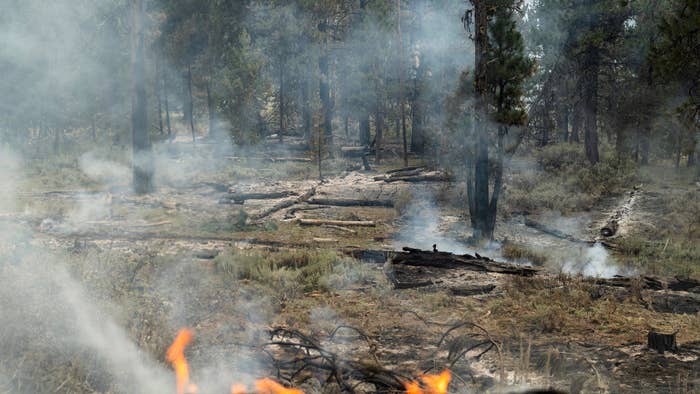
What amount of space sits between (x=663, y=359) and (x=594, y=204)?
40.7ft

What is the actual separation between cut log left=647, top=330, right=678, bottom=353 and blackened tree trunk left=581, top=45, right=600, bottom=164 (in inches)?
713

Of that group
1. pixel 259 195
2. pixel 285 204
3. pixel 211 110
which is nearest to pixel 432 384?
pixel 285 204

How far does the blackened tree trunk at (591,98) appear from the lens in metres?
21.8

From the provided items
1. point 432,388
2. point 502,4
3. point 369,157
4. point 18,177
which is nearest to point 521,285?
point 432,388

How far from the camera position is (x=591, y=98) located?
22.8 m

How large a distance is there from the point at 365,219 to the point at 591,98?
12.6 m

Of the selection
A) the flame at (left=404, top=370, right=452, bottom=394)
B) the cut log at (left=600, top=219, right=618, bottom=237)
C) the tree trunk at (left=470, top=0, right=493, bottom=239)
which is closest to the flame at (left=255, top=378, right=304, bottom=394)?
the flame at (left=404, top=370, right=452, bottom=394)

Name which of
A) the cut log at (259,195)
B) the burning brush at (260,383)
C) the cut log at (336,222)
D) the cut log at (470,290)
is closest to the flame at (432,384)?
the burning brush at (260,383)

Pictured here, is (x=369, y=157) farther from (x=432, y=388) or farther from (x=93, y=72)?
(x=432, y=388)

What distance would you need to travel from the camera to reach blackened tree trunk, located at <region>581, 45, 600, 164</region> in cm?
2180

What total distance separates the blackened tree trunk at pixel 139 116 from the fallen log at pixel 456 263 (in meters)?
12.2

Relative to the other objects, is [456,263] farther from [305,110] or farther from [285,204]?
[305,110]

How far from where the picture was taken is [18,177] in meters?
22.6

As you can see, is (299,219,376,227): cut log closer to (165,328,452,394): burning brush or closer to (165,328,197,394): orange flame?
(165,328,197,394): orange flame
